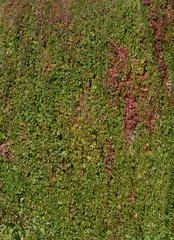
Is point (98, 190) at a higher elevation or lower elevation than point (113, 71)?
lower

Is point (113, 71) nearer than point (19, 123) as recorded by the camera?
Yes

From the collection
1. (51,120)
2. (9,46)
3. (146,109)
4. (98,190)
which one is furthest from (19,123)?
(146,109)

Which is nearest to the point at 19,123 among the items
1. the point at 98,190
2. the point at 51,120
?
the point at 51,120

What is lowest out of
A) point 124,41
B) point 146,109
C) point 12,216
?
point 12,216

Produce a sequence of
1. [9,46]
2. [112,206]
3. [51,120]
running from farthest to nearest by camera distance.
A: [9,46] → [51,120] → [112,206]

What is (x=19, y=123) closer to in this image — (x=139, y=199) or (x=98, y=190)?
(x=98, y=190)

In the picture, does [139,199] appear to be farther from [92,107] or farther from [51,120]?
[51,120]

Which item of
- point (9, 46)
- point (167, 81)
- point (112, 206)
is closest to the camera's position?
point (167, 81)
